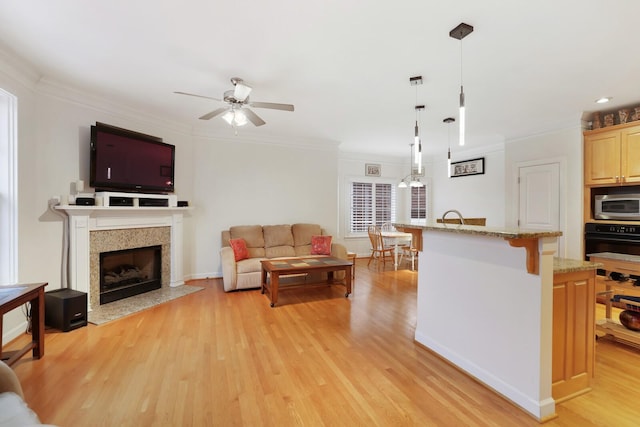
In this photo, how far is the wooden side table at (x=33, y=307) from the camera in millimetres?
2160

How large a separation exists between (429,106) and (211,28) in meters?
2.86

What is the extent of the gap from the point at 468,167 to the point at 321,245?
4069 mm

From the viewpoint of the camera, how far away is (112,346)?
8.55 ft

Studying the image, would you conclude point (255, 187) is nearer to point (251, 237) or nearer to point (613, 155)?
point (251, 237)

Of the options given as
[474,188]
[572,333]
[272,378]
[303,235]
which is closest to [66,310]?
[272,378]

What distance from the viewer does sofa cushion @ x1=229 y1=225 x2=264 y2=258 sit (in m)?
4.98

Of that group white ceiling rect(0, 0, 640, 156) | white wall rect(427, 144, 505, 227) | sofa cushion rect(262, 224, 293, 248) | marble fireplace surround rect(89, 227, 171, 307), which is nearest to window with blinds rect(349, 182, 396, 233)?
white wall rect(427, 144, 505, 227)

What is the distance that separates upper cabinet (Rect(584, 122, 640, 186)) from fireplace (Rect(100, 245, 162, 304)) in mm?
6631

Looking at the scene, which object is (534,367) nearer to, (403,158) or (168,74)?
(168,74)

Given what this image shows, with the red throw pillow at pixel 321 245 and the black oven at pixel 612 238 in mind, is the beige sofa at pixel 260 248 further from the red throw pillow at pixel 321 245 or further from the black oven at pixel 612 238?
the black oven at pixel 612 238

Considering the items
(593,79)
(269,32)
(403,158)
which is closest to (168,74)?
(269,32)

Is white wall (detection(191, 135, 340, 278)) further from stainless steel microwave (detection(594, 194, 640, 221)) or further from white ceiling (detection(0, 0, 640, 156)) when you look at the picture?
stainless steel microwave (detection(594, 194, 640, 221))

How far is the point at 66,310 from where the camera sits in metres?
2.87

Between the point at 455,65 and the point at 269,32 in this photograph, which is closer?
the point at 269,32
